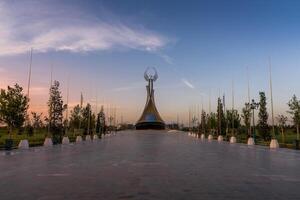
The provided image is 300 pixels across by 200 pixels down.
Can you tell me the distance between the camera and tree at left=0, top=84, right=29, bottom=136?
3991cm

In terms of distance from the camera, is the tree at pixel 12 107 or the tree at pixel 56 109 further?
the tree at pixel 56 109

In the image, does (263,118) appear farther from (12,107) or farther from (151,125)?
(151,125)

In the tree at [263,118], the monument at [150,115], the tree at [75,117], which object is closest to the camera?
the tree at [263,118]

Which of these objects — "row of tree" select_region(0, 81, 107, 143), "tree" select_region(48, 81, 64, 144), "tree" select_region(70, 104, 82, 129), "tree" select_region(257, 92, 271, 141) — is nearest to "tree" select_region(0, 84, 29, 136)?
"row of tree" select_region(0, 81, 107, 143)

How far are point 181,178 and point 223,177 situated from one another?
140 centimetres

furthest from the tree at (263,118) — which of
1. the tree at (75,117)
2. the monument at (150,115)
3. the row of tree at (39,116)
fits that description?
the monument at (150,115)

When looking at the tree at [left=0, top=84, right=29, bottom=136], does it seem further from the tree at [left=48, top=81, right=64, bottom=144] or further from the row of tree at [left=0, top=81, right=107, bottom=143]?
the tree at [left=48, top=81, right=64, bottom=144]

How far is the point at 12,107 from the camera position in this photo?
4000 cm

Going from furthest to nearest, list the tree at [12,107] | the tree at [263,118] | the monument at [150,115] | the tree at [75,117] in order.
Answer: the monument at [150,115] < the tree at [75,117] < the tree at [263,118] < the tree at [12,107]

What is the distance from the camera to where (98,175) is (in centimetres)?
1259

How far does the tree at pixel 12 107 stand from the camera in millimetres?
39906

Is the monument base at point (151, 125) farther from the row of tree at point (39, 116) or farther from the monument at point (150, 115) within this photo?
the row of tree at point (39, 116)

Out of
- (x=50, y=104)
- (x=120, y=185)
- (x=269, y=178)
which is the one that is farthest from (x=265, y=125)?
(x=120, y=185)

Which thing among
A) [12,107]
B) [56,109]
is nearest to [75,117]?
[56,109]
